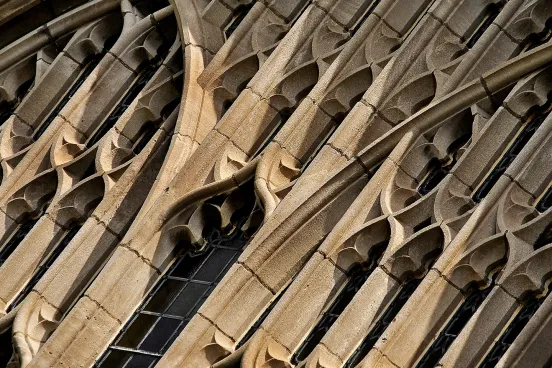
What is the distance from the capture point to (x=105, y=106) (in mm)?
26719

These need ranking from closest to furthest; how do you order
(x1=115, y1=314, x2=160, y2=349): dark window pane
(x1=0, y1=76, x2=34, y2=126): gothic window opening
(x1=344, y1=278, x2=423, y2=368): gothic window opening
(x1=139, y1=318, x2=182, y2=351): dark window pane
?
(x1=344, y1=278, x2=423, y2=368): gothic window opening
(x1=139, y1=318, x2=182, y2=351): dark window pane
(x1=115, y1=314, x2=160, y2=349): dark window pane
(x1=0, y1=76, x2=34, y2=126): gothic window opening

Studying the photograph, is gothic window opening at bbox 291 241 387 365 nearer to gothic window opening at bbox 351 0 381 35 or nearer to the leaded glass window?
the leaded glass window

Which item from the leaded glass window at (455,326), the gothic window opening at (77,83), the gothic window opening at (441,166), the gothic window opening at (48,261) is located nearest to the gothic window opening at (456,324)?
the leaded glass window at (455,326)

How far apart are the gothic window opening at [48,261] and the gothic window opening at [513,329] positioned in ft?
18.0

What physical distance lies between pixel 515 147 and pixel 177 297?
11.7 feet

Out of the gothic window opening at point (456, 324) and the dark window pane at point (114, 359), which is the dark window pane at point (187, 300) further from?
the gothic window opening at point (456, 324)

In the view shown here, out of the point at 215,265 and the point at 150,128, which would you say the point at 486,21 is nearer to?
the point at 215,265

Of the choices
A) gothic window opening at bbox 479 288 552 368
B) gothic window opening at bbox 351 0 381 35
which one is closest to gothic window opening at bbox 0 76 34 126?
gothic window opening at bbox 351 0 381 35

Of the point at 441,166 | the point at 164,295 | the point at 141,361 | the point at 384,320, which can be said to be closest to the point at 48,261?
the point at 164,295

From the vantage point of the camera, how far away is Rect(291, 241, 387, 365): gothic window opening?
72.9 ft

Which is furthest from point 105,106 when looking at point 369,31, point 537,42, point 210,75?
point 537,42

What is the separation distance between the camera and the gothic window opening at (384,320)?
21844 millimetres

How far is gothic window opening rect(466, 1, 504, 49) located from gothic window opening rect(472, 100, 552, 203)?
1563 millimetres

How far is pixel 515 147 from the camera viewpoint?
23.1 meters
